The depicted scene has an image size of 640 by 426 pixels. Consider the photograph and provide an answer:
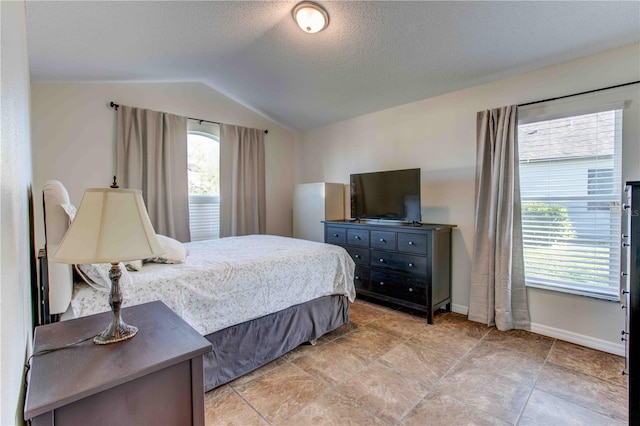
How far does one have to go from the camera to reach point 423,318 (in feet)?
10.5

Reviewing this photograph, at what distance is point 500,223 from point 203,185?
11.8 ft

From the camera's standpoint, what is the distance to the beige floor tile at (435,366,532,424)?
1804 millimetres

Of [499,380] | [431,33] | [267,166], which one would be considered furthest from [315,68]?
[499,380]

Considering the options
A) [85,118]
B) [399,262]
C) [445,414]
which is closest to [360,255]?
[399,262]

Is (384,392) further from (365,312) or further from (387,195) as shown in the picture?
(387,195)

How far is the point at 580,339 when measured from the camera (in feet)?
8.48

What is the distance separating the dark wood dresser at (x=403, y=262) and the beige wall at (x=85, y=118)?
2.59 meters

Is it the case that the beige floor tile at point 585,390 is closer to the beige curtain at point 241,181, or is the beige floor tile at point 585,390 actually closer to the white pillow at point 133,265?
the white pillow at point 133,265

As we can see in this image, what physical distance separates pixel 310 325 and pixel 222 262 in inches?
36.6

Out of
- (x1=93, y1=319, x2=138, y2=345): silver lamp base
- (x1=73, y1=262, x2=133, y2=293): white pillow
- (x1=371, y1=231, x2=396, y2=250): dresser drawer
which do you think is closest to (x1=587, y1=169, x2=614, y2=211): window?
(x1=371, y1=231, x2=396, y2=250): dresser drawer

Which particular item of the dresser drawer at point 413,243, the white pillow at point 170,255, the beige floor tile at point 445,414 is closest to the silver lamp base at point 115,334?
the white pillow at point 170,255

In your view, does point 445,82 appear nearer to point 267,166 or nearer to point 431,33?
point 431,33

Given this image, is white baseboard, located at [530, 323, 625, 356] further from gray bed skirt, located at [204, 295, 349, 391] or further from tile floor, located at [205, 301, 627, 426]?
gray bed skirt, located at [204, 295, 349, 391]

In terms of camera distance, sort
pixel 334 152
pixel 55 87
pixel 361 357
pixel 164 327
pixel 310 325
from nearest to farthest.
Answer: pixel 164 327
pixel 361 357
pixel 310 325
pixel 55 87
pixel 334 152
